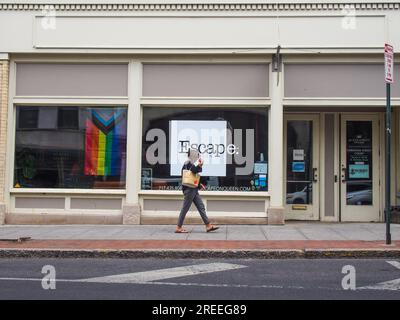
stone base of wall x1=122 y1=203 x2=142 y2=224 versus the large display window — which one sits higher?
the large display window

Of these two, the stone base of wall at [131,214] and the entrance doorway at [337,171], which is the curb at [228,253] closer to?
the stone base of wall at [131,214]

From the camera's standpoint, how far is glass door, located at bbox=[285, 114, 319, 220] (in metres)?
13.9

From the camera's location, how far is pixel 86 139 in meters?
13.5

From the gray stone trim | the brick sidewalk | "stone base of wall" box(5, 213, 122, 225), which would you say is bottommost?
the brick sidewalk

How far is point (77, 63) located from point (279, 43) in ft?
16.0

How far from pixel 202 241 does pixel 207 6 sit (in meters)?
5.73

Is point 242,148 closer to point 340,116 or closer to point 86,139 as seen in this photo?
point 340,116

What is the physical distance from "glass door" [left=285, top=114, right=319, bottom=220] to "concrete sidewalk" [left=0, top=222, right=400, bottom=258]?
2.56 ft

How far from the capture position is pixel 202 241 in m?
10.5

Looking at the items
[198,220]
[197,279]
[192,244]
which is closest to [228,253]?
[192,244]

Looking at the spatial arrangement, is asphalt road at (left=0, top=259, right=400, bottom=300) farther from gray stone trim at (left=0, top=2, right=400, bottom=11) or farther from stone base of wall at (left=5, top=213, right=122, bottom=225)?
gray stone trim at (left=0, top=2, right=400, bottom=11)

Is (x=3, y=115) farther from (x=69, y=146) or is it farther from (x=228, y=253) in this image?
(x=228, y=253)

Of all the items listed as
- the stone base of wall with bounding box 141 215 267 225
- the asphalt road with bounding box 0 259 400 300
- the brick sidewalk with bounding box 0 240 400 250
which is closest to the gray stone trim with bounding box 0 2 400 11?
the stone base of wall with bounding box 141 215 267 225

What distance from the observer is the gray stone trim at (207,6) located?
1277 cm
